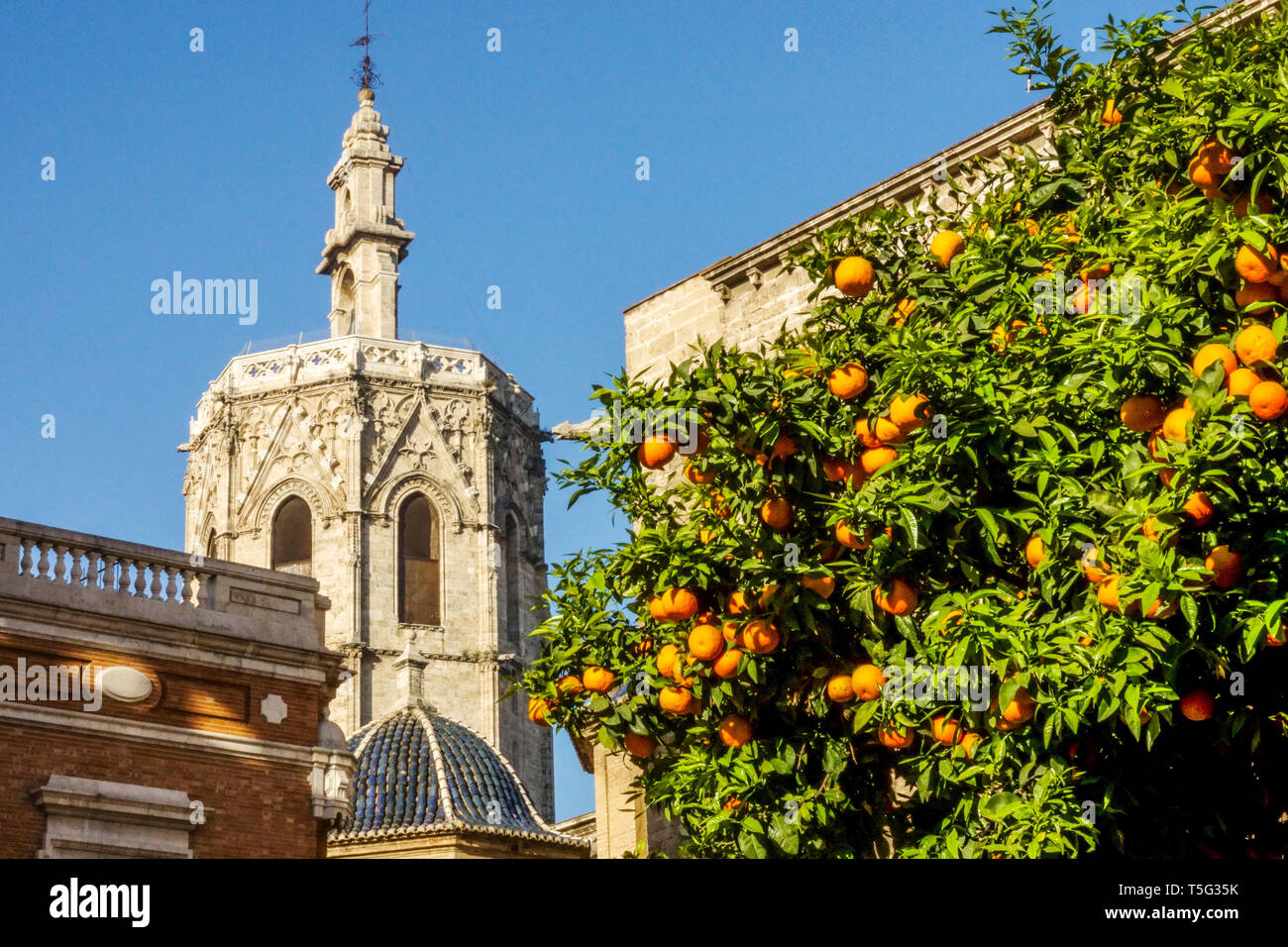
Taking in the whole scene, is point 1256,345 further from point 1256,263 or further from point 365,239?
point 365,239

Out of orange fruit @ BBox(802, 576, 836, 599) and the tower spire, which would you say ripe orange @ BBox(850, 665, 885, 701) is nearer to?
orange fruit @ BBox(802, 576, 836, 599)

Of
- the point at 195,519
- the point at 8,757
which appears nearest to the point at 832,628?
the point at 8,757

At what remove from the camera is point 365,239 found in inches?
2509

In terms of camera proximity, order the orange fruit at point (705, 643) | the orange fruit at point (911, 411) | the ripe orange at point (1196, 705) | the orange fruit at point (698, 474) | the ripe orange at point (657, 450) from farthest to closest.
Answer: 1. the orange fruit at point (698, 474)
2. the ripe orange at point (657, 450)
3. the orange fruit at point (705, 643)
4. the orange fruit at point (911, 411)
5. the ripe orange at point (1196, 705)

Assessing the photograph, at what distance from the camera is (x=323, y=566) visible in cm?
5956

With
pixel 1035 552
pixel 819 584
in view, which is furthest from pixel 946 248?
pixel 1035 552

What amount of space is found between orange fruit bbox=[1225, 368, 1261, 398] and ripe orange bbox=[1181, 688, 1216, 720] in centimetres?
154

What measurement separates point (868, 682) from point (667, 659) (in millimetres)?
1266

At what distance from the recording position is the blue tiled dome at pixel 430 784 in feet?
127

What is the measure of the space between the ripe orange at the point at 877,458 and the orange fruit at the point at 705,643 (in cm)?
128

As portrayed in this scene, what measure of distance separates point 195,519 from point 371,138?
14.1 meters

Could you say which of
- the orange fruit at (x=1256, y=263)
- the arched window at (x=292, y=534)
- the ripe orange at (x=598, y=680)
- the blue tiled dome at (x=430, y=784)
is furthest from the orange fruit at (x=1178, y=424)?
the arched window at (x=292, y=534)

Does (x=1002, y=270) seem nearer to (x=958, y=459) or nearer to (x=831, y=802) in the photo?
(x=958, y=459)

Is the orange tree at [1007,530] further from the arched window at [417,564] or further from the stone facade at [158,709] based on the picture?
the arched window at [417,564]
